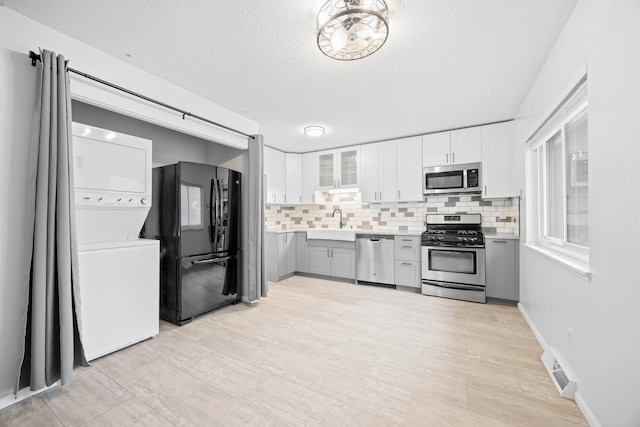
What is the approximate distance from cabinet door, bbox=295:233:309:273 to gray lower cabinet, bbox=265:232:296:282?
18cm

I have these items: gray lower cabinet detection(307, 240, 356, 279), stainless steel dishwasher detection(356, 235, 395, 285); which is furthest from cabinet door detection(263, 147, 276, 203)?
stainless steel dishwasher detection(356, 235, 395, 285)

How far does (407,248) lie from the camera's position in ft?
13.1

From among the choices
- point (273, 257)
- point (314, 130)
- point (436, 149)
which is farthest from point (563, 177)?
point (273, 257)

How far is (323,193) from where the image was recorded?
5305mm

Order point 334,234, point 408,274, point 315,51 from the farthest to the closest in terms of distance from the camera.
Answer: point 334,234 < point 408,274 < point 315,51

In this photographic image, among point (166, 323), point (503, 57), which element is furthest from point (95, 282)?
point (503, 57)

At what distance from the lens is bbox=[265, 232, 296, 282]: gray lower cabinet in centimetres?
459

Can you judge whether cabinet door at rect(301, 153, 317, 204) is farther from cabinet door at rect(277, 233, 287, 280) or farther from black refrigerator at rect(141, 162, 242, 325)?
black refrigerator at rect(141, 162, 242, 325)

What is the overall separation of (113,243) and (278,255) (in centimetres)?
267

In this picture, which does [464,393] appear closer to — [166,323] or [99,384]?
[99,384]

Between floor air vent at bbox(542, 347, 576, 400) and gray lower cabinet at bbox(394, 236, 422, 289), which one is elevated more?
gray lower cabinet at bbox(394, 236, 422, 289)

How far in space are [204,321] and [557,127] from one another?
148 inches

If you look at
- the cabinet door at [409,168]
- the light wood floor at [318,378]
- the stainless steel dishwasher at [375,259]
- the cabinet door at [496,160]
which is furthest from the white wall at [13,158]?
the cabinet door at [496,160]

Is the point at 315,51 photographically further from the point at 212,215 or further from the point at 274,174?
the point at 274,174
